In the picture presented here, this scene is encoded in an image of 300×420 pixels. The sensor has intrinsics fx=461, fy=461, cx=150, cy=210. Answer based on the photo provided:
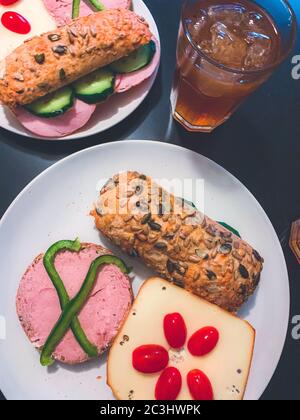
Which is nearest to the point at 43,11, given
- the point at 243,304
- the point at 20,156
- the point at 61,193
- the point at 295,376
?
the point at 20,156

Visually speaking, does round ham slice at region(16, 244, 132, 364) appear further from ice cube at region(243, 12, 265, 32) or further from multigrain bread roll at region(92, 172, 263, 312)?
ice cube at region(243, 12, 265, 32)

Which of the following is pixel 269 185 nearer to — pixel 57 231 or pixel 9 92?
pixel 57 231

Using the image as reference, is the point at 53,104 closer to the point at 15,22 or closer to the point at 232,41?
the point at 15,22

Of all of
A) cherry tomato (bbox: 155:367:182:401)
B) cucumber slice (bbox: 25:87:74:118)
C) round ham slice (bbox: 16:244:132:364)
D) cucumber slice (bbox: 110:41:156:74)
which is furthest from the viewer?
cucumber slice (bbox: 110:41:156:74)

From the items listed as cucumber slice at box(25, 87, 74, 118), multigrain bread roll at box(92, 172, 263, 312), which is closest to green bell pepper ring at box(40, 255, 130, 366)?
multigrain bread roll at box(92, 172, 263, 312)

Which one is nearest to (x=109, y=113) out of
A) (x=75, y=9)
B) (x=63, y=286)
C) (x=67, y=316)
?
(x=75, y=9)

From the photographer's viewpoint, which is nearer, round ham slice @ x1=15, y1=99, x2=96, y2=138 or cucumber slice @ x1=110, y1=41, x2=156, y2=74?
round ham slice @ x1=15, y1=99, x2=96, y2=138
